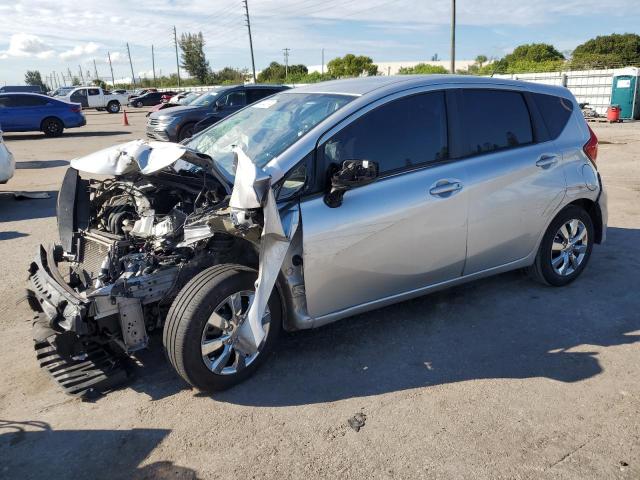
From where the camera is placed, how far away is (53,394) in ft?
11.1

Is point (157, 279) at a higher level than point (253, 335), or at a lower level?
higher

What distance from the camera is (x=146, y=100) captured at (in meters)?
45.6

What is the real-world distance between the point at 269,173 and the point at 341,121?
0.67 metres

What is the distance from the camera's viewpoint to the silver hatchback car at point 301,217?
10.4ft

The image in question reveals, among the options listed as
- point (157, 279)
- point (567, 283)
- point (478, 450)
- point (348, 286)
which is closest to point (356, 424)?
point (478, 450)

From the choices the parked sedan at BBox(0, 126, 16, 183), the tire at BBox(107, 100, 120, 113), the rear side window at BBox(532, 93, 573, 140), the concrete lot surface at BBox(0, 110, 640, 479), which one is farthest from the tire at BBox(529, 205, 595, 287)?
the tire at BBox(107, 100, 120, 113)

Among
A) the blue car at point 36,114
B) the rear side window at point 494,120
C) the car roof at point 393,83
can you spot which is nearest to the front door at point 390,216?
the car roof at point 393,83

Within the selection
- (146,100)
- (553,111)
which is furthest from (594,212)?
(146,100)

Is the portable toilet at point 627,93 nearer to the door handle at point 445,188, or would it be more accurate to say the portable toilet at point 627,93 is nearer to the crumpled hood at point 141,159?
the door handle at point 445,188

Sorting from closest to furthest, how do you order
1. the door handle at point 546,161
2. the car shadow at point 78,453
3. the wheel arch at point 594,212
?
the car shadow at point 78,453 → the door handle at point 546,161 → the wheel arch at point 594,212

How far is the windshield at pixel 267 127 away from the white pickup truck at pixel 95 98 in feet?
126

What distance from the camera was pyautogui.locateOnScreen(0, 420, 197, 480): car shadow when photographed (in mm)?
2682

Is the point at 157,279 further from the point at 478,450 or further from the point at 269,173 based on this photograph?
the point at 478,450

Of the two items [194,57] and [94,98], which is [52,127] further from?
[194,57]
